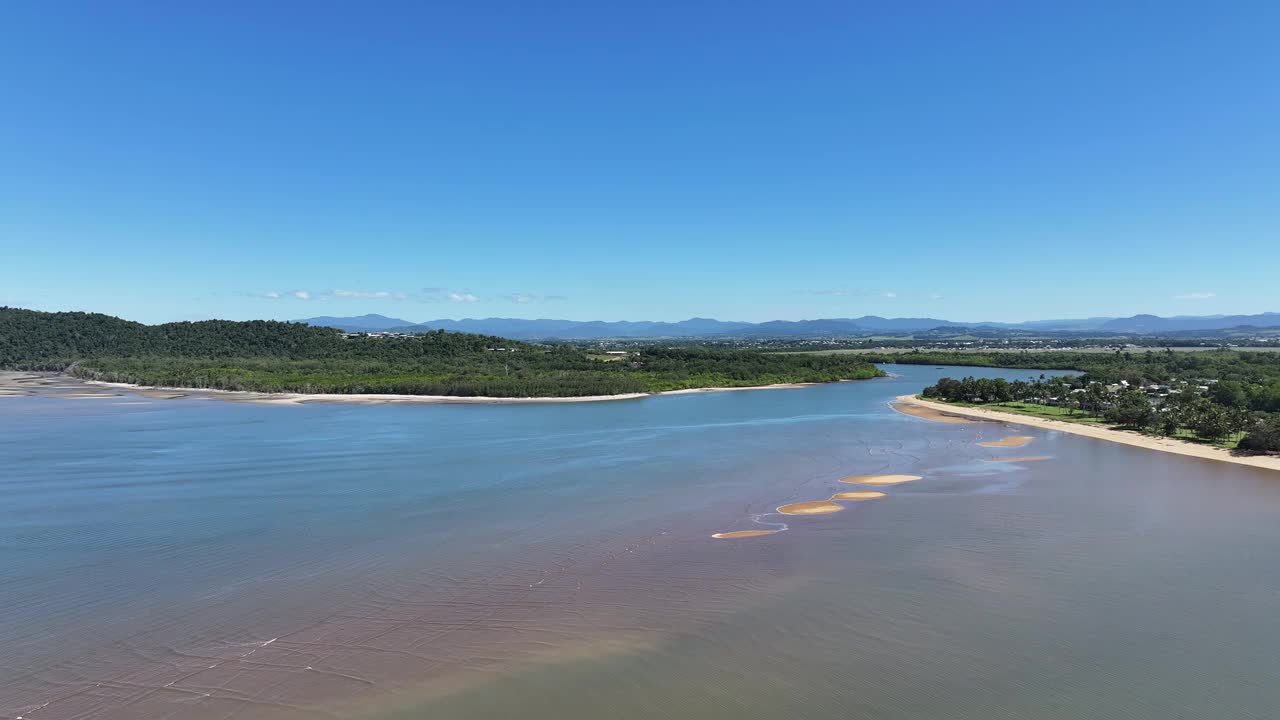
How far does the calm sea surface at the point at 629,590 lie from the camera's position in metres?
8.96

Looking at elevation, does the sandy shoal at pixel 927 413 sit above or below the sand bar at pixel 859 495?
below

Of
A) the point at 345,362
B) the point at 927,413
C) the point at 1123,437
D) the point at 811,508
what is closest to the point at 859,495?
the point at 811,508

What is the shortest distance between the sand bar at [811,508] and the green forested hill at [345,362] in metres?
34.6

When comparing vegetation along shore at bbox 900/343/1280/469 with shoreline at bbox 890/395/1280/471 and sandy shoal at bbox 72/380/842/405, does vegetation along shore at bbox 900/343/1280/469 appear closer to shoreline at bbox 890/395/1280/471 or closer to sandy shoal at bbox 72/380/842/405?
shoreline at bbox 890/395/1280/471

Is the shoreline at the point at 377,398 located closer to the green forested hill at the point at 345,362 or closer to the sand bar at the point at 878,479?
the green forested hill at the point at 345,362

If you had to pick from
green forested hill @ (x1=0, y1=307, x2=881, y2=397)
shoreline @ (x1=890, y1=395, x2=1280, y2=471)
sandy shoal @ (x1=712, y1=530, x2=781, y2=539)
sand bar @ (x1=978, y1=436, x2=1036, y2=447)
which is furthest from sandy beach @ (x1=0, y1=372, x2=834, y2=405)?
sandy shoal @ (x1=712, y1=530, x2=781, y2=539)

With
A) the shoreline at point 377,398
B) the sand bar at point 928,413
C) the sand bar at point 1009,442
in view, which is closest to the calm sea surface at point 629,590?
the sand bar at point 1009,442

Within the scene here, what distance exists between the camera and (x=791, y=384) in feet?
214

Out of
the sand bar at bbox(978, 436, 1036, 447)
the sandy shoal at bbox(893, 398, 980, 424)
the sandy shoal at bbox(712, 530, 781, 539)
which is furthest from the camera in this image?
the sandy shoal at bbox(893, 398, 980, 424)

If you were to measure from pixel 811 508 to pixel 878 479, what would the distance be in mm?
4987

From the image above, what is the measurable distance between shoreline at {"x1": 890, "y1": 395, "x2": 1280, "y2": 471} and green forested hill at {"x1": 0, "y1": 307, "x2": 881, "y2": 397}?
985 inches

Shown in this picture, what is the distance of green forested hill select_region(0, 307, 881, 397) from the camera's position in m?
55.1

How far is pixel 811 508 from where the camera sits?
1847 cm

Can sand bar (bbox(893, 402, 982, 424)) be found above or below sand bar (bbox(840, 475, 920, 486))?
below
